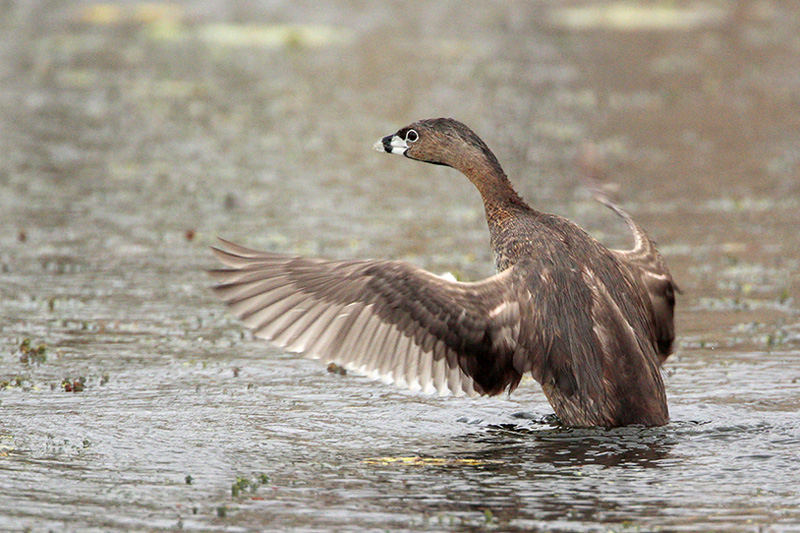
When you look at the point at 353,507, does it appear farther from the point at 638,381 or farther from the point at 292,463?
the point at 638,381

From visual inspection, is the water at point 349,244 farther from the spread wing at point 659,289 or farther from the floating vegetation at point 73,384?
the spread wing at point 659,289

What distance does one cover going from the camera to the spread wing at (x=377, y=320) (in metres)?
7.90

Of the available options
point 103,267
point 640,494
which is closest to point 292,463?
point 640,494

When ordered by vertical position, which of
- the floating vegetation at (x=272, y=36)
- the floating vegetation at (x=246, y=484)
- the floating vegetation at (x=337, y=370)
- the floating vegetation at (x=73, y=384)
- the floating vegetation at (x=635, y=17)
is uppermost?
the floating vegetation at (x=635, y=17)

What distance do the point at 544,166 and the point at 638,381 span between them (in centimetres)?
972

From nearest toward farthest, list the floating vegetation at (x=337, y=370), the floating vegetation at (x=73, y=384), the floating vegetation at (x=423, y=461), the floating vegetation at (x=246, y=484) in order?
the floating vegetation at (x=246, y=484)
the floating vegetation at (x=423, y=461)
the floating vegetation at (x=73, y=384)
the floating vegetation at (x=337, y=370)

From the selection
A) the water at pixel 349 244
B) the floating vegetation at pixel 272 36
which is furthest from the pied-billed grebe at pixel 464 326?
the floating vegetation at pixel 272 36

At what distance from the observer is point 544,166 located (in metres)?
17.6

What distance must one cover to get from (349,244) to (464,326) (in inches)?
224

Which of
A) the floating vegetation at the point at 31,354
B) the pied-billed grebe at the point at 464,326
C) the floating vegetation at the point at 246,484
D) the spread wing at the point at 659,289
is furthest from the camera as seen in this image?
the floating vegetation at the point at 31,354

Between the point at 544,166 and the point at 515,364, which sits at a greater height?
the point at 544,166

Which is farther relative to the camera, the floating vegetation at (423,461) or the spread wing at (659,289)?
the spread wing at (659,289)

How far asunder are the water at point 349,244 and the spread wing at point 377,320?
419 millimetres

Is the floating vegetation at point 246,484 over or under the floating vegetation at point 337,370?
under
